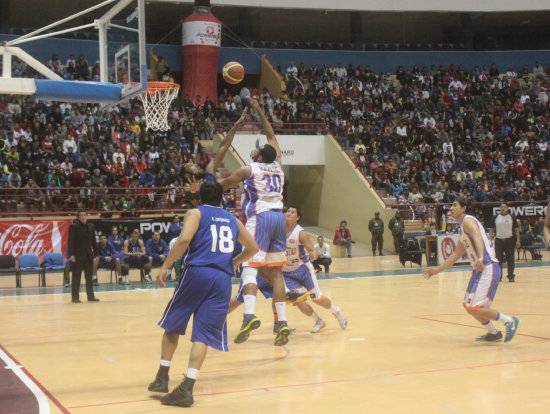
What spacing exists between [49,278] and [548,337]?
1441 centimetres

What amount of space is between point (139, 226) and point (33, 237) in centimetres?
303

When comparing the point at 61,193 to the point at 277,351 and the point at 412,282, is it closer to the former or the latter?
the point at 412,282

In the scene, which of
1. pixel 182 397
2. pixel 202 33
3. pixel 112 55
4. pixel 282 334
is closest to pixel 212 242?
pixel 182 397

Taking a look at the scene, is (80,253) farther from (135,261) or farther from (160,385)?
(160,385)

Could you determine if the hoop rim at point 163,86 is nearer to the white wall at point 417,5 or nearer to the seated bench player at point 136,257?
the seated bench player at point 136,257

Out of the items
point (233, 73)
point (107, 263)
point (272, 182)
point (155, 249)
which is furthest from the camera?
point (155, 249)

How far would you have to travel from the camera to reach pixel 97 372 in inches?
279

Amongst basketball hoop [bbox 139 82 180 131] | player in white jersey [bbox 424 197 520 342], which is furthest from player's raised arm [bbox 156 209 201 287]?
basketball hoop [bbox 139 82 180 131]

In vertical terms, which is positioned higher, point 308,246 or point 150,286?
point 308,246

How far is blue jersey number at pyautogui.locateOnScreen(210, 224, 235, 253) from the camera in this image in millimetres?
6043

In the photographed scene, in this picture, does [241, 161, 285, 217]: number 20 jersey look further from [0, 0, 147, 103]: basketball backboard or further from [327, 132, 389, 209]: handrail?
[327, 132, 389, 209]: handrail

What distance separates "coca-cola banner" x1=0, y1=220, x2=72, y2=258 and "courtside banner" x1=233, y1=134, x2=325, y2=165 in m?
10.1

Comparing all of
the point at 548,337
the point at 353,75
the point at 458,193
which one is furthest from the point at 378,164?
the point at 548,337

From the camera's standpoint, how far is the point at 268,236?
8.33 metres
